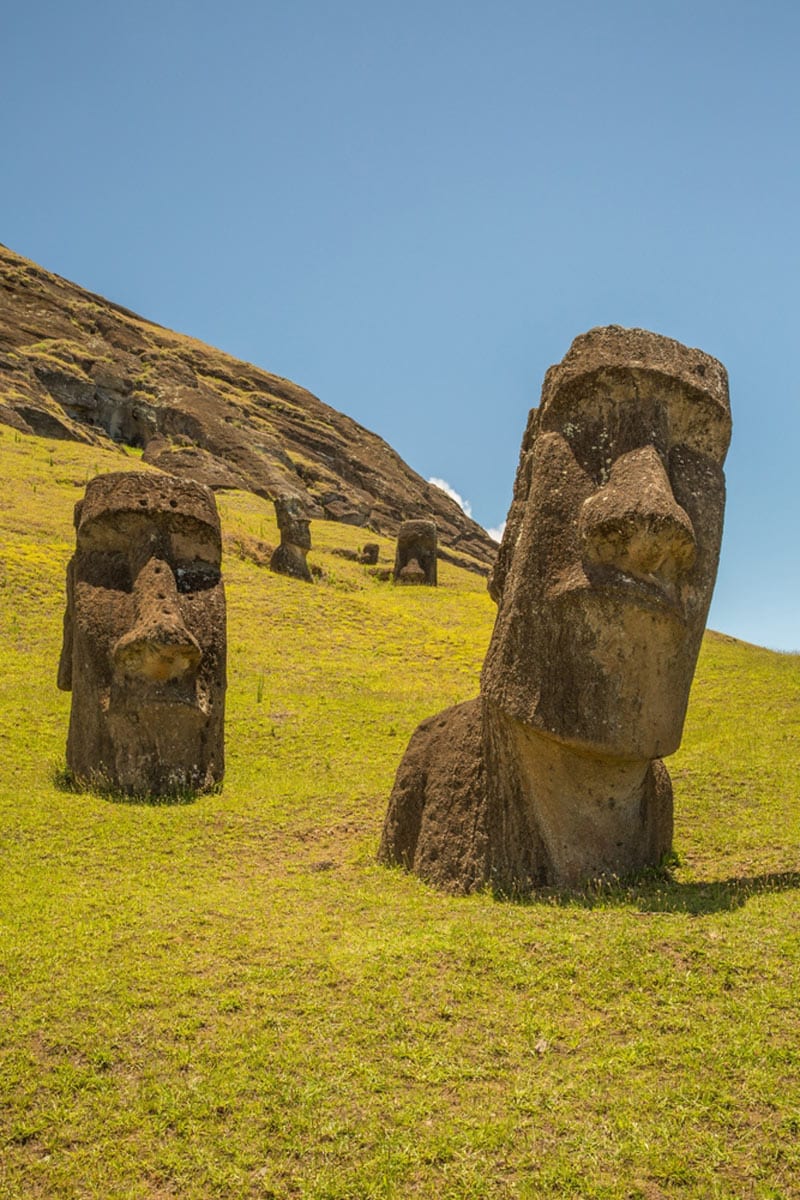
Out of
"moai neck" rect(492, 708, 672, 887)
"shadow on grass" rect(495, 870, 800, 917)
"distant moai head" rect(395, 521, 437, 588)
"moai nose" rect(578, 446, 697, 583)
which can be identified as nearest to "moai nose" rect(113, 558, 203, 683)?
"moai neck" rect(492, 708, 672, 887)

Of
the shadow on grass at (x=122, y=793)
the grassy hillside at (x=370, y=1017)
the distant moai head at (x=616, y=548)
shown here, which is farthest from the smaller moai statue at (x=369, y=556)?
the distant moai head at (x=616, y=548)

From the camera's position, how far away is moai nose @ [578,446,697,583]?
593 cm

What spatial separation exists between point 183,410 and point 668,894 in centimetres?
5241

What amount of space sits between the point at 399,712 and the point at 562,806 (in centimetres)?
826

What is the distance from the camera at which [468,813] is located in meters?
7.01

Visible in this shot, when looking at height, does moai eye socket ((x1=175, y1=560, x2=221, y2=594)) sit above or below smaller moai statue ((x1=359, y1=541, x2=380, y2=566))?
below

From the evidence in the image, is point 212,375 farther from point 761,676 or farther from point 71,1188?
point 71,1188

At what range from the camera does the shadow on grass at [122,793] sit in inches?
381

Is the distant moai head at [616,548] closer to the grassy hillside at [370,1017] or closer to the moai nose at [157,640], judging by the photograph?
the grassy hillside at [370,1017]

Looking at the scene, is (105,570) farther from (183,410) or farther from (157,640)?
(183,410)

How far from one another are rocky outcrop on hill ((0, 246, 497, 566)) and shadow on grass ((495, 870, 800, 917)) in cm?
3991

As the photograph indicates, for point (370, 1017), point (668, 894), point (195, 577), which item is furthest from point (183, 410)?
point (370, 1017)

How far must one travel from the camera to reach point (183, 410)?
55.0 meters

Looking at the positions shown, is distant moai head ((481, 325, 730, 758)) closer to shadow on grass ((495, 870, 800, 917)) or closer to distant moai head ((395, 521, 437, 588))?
shadow on grass ((495, 870, 800, 917))
